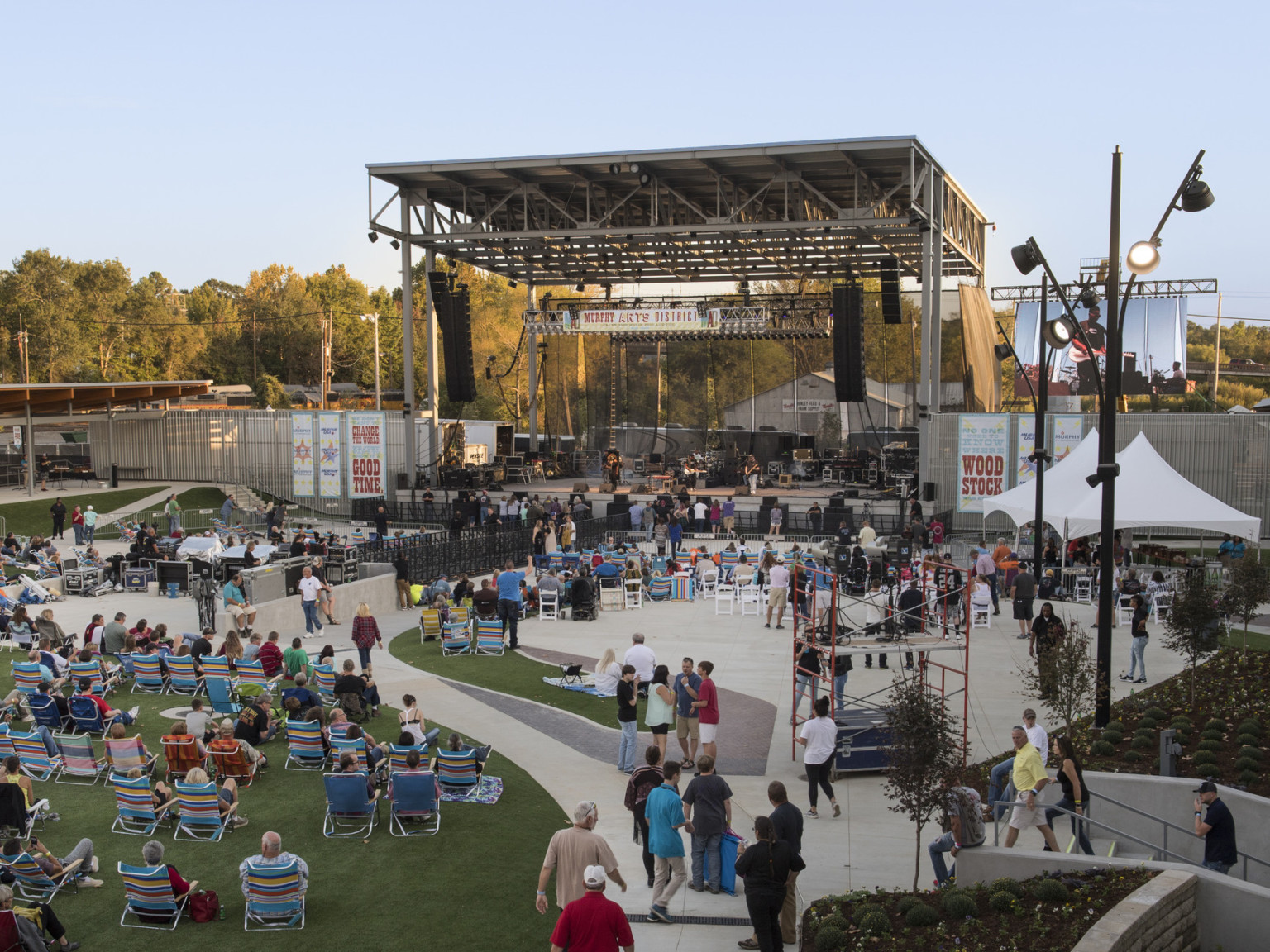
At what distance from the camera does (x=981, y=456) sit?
31.4 m

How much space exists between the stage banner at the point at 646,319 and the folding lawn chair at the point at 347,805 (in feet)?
94.4

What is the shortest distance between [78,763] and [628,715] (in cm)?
549

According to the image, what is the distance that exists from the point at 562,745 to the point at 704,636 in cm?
603

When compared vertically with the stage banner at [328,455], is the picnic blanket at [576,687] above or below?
below

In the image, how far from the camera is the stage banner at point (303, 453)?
36.2 metres

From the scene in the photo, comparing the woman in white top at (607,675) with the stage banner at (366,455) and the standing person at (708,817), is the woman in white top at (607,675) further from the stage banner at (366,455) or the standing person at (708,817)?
the stage banner at (366,455)

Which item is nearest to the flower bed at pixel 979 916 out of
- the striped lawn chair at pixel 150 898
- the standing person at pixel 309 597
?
the striped lawn chair at pixel 150 898

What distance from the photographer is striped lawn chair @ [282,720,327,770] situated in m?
11.0

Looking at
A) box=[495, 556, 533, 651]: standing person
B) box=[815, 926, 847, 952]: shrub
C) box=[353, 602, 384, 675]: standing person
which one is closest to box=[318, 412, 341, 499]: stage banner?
box=[495, 556, 533, 651]: standing person

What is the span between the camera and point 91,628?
15.4 m

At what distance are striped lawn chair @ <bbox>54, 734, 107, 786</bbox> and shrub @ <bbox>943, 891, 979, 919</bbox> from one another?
827 centimetres

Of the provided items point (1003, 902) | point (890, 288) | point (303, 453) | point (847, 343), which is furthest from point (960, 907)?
point (303, 453)

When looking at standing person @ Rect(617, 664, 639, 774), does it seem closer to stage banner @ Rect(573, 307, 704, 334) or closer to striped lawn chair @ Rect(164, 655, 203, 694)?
striped lawn chair @ Rect(164, 655, 203, 694)

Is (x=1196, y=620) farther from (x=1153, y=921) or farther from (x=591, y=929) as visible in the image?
(x=591, y=929)
